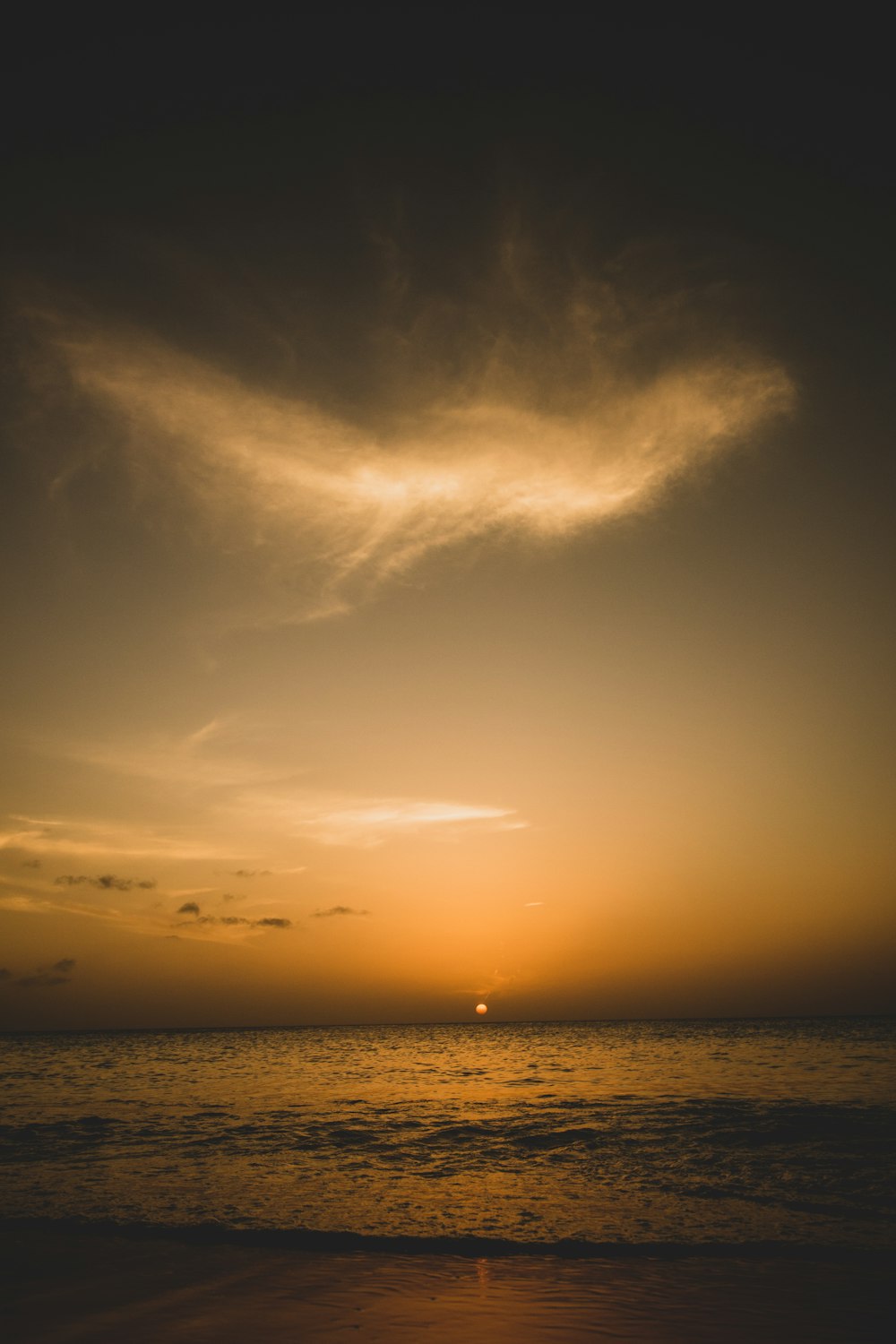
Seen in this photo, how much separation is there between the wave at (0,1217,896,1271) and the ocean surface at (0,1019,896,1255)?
75mm

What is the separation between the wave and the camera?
10.8m

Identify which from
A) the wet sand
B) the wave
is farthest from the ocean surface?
the wet sand

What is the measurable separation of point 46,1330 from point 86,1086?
32.0m

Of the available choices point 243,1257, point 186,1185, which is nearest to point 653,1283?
point 243,1257

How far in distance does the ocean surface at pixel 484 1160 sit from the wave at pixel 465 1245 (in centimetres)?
7

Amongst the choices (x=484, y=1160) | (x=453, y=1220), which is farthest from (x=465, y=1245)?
(x=484, y=1160)

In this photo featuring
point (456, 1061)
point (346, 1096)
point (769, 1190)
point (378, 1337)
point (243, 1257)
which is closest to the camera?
point (378, 1337)

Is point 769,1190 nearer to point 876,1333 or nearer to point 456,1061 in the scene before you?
point 876,1333

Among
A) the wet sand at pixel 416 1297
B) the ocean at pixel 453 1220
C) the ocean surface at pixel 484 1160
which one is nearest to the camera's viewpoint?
the wet sand at pixel 416 1297

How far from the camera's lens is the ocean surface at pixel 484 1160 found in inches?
484

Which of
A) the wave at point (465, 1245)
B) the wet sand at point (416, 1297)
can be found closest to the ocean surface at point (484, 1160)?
the wave at point (465, 1245)

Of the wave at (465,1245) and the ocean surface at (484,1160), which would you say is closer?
the wave at (465,1245)

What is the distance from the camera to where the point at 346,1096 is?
102 feet

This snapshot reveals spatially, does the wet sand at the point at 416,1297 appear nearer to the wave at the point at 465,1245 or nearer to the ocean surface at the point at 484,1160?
the wave at the point at 465,1245
